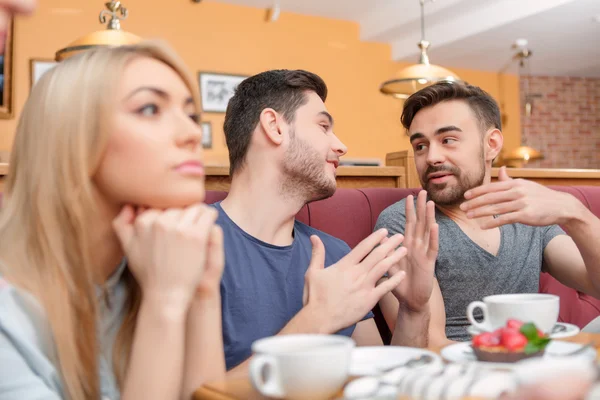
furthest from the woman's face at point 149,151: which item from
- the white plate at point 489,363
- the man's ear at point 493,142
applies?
the man's ear at point 493,142

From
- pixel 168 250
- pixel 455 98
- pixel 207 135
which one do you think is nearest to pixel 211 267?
pixel 168 250

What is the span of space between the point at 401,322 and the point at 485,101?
0.88 m

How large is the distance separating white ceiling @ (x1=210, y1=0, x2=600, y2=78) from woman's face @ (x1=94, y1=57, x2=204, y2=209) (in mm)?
5585

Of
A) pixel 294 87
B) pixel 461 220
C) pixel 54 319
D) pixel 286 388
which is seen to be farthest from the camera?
pixel 461 220

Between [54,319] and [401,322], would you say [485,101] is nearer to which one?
[401,322]

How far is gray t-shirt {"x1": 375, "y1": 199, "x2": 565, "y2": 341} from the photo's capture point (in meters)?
1.74

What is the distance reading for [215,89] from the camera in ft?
21.3

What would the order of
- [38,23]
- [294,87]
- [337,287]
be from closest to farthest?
[337,287] → [294,87] → [38,23]

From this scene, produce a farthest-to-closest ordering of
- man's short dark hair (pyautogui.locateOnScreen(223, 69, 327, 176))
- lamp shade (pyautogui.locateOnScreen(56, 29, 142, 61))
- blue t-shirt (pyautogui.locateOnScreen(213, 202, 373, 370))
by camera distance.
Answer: lamp shade (pyautogui.locateOnScreen(56, 29, 142, 61)), man's short dark hair (pyautogui.locateOnScreen(223, 69, 327, 176)), blue t-shirt (pyautogui.locateOnScreen(213, 202, 373, 370))

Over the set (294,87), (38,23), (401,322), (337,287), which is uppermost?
(38,23)

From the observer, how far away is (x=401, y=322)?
142 centimetres

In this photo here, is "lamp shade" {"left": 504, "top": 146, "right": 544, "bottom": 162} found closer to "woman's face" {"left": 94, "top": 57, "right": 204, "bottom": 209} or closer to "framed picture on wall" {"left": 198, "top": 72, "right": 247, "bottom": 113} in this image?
"framed picture on wall" {"left": 198, "top": 72, "right": 247, "bottom": 113}

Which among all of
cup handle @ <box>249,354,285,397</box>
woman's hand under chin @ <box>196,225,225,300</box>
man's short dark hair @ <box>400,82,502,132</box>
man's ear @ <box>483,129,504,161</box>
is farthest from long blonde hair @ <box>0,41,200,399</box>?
man's ear @ <box>483,129,504,161</box>

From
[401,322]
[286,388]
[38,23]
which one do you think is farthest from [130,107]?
[38,23]
